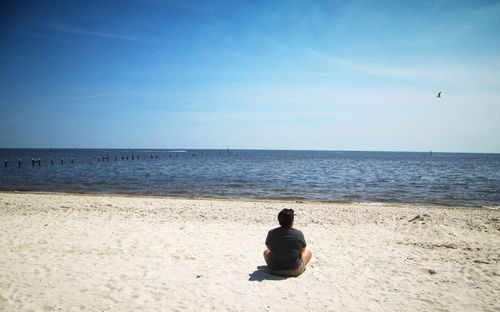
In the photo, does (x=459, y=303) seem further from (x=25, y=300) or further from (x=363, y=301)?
(x=25, y=300)

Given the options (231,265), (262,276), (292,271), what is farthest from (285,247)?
(231,265)

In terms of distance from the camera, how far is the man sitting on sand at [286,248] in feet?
18.8

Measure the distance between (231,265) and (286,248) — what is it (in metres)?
1.69

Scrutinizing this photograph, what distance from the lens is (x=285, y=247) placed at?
5.78 metres

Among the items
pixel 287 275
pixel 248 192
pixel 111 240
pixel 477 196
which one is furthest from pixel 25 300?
pixel 477 196

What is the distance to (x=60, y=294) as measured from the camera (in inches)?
200

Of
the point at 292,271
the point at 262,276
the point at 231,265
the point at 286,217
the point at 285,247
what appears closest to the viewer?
the point at 286,217

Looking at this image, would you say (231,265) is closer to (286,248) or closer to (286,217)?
(286,248)

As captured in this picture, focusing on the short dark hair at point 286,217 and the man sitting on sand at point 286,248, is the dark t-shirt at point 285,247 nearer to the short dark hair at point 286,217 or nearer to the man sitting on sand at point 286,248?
the man sitting on sand at point 286,248

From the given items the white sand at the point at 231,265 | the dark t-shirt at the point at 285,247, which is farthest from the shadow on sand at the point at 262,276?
the dark t-shirt at the point at 285,247

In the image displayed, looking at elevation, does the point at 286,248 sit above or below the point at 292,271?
above

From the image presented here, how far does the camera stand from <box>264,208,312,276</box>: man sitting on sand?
18.8 feet

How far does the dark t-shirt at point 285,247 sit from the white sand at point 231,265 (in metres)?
0.34

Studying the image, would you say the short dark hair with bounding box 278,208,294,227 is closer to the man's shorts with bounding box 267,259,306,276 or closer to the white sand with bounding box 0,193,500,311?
the man's shorts with bounding box 267,259,306,276
